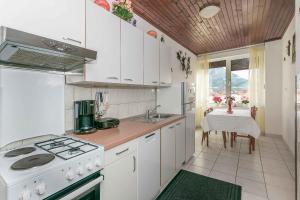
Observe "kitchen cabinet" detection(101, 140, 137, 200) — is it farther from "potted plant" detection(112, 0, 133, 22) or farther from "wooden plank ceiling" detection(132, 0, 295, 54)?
"wooden plank ceiling" detection(132, 0, 295, 54)

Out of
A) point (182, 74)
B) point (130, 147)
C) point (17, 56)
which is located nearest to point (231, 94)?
point (182, 74)

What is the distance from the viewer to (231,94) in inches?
193

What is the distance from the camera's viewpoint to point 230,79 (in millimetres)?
4887

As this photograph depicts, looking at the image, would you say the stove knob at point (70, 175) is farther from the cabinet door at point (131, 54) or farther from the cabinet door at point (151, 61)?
the cabinet door at point (151, 61)

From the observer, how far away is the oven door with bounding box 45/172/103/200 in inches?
32.5

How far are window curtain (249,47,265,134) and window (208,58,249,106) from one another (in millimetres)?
267

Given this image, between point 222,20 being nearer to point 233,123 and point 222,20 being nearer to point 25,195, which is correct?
point 233,123

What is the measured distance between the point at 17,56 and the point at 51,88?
40 centimetres

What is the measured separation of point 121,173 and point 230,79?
4729 millimetres

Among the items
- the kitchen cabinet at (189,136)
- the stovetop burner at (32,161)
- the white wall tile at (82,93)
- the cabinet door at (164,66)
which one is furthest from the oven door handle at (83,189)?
the kitchen cabinet at (189,136)

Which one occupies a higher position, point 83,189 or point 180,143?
point 83,189

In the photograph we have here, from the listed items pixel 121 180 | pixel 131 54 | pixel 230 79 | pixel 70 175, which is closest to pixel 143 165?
pixel 121 180

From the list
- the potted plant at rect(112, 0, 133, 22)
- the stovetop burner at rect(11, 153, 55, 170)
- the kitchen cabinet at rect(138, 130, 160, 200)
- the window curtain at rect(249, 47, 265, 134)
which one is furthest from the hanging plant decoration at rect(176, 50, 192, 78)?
the stovetop burner at rect(11, 153, 55, 170)

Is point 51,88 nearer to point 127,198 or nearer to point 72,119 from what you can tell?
point 72,119
